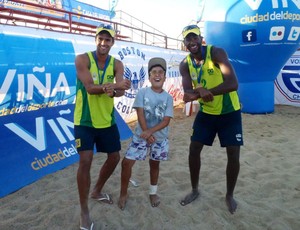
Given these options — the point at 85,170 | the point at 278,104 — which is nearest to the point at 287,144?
the point at 85,170

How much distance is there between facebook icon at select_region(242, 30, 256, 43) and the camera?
7.95 m

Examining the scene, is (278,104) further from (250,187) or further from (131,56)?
(250,187)

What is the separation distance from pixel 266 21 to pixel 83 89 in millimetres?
6806

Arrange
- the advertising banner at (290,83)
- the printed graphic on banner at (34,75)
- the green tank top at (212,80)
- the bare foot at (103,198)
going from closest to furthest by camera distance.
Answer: the green tank top at (212,80), the bare foot at (103,198), the printed graphic on banner at (34,75), the advertising banner at (290,83)

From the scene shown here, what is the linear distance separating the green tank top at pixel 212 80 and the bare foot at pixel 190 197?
102 centimetres

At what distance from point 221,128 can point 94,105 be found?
1.40 meters

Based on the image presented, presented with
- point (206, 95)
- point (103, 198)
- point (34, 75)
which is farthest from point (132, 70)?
point (206, 95)

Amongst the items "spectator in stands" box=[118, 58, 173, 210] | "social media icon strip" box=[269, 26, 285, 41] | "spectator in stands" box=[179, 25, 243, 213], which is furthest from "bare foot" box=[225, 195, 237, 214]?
"social media icon strip" box=[269, 26, 285, 41]

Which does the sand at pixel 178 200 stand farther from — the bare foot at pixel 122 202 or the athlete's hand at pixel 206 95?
the athlete's hand at pixel 206 95

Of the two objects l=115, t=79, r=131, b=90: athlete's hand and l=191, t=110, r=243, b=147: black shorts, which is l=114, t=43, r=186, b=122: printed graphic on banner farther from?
l=115, t=79, r=131, b=90: athlete's hand

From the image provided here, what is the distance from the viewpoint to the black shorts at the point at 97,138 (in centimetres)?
272

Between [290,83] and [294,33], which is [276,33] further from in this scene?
[290,83]

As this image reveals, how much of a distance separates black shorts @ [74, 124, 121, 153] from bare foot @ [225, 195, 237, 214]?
1401 mm

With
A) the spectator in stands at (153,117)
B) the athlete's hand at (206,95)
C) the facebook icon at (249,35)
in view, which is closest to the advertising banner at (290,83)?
the facebook icon at (249,35)
